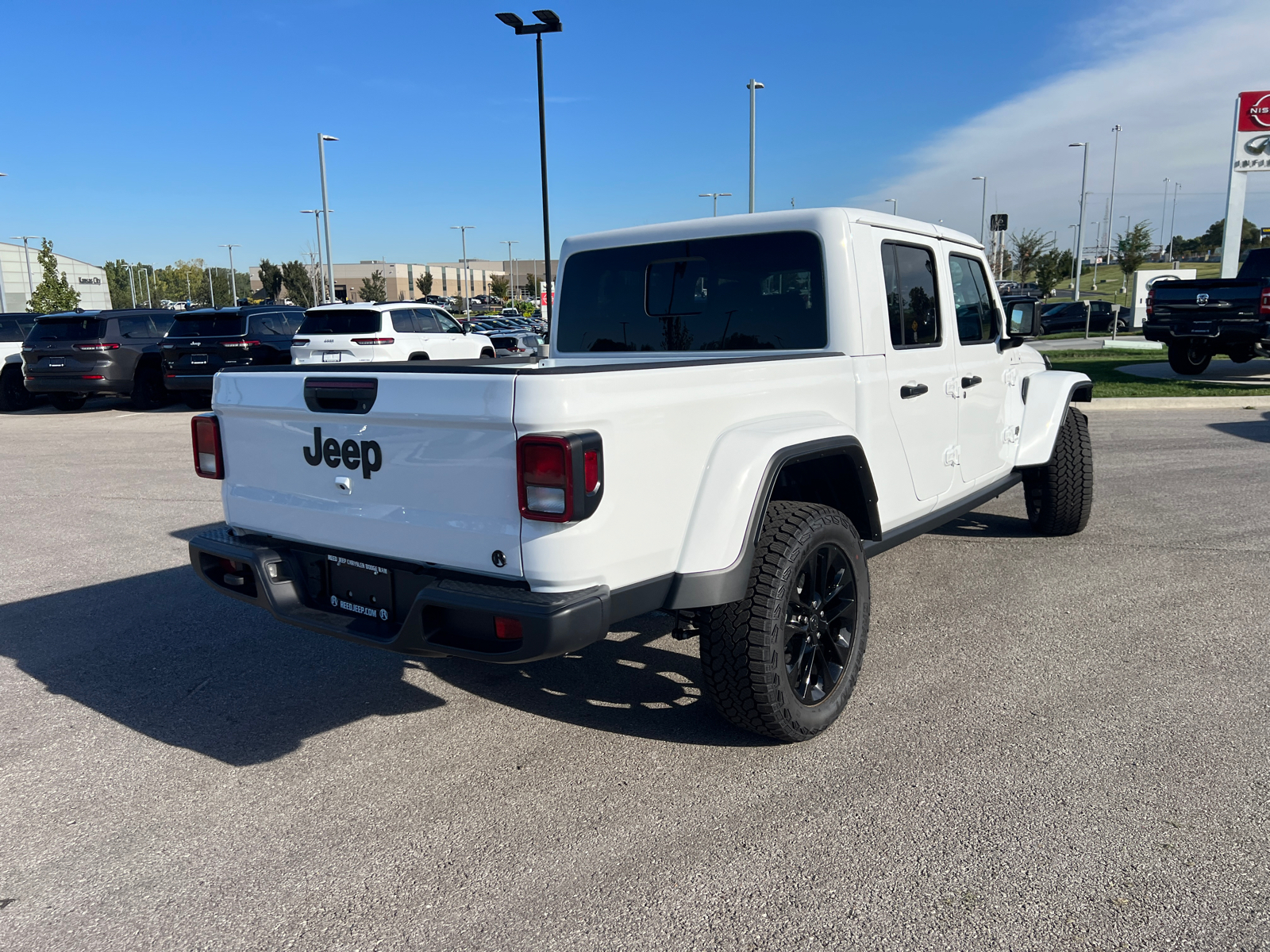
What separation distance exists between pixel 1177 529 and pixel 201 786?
6.36m

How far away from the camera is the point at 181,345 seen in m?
15.3

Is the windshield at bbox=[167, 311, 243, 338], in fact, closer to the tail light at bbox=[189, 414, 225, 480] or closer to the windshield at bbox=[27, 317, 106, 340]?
the windshield at bbox=[27, 317, 106, 340]

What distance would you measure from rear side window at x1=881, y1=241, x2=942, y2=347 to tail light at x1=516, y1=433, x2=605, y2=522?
2101 mm

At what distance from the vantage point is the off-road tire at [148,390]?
16328 mm

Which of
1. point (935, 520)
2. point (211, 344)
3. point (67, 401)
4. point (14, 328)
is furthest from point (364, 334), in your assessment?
point (935, 520)

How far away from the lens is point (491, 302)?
324 feet

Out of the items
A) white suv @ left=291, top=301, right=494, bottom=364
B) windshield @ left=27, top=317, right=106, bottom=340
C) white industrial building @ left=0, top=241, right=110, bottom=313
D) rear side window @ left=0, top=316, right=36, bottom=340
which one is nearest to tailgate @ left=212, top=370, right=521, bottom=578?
white suv @ left=291, top=301, right=494, bottom=364

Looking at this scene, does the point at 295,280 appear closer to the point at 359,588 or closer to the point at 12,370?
the point at 12,370

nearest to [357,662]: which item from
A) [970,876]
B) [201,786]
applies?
[201,786]

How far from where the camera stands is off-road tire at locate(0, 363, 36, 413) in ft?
56.0

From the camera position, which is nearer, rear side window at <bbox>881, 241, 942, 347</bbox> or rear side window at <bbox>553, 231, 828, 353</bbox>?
rear side window at <bbox>553, 231, 828, 353</bbox>

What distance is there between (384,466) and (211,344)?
13875 mm

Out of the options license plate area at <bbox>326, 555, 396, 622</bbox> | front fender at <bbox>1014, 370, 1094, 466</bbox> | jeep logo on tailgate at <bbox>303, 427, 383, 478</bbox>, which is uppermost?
jeep logo on tailgate at <bbox>303, 427, 383, 478</bbox>

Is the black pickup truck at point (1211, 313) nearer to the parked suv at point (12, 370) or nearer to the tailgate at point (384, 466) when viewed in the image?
the tailgate at point (384, 466)
